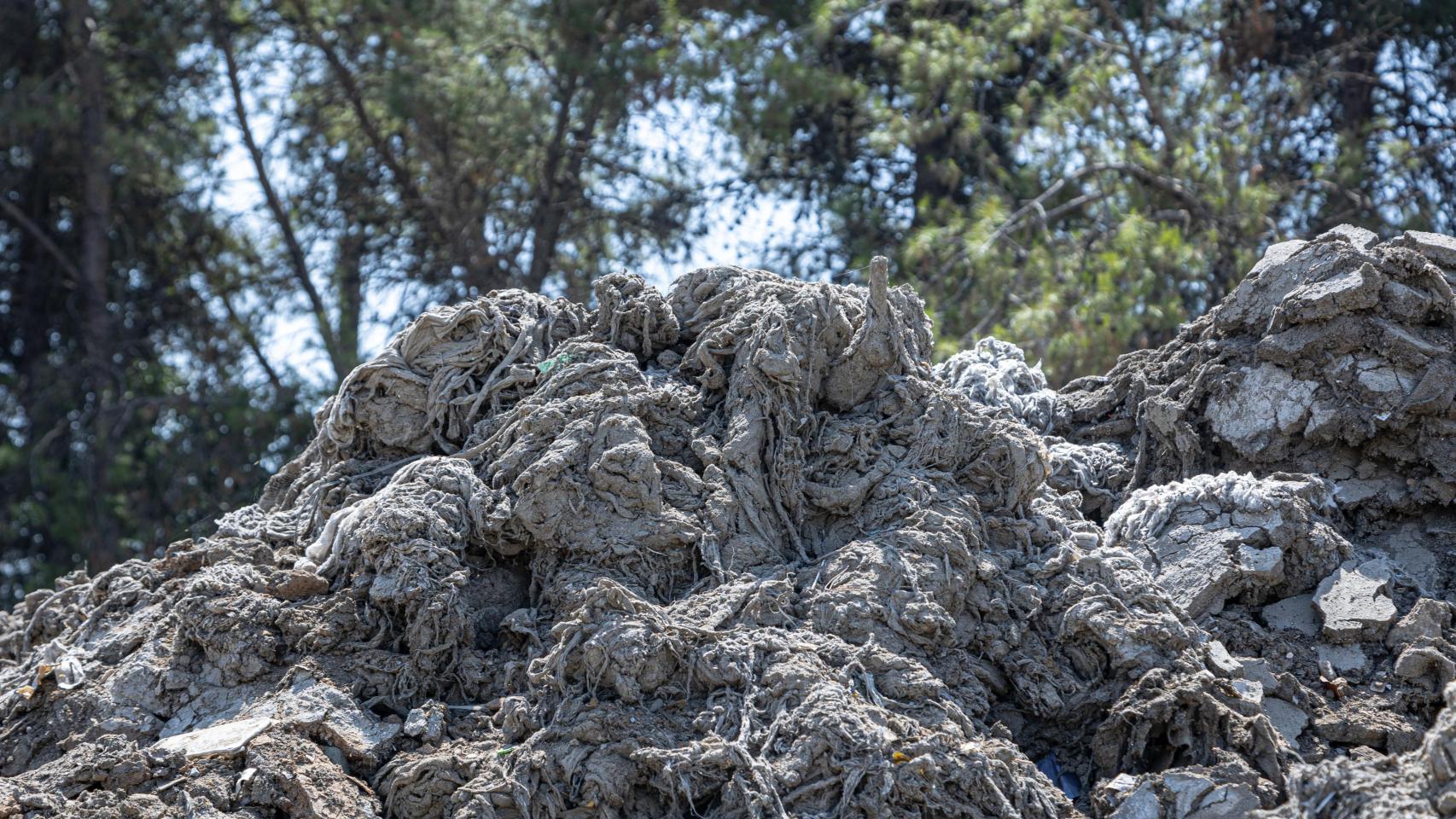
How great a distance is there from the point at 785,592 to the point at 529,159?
10.2 m

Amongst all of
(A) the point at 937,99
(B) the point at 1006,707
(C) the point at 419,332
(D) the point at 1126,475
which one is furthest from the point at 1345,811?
(A) the point at 937,99

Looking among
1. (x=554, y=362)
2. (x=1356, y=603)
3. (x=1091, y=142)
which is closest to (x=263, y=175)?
(x=1091, y=142)

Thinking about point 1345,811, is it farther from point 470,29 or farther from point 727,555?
point 470,29

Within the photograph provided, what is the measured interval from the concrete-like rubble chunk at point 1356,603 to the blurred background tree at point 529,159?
6.64 metres

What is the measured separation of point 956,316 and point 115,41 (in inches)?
312

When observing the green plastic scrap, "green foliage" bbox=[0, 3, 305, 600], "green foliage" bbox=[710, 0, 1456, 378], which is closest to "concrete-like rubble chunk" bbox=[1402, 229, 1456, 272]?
the green plastic scrap

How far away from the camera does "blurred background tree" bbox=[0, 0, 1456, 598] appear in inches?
475

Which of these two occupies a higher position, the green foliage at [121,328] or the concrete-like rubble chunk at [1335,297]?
the green foliage at [121,328]

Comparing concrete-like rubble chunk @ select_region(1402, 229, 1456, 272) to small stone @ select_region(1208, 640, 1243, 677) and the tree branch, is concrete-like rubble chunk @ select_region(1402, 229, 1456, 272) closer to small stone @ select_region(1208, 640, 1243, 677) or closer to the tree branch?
small stone @ select_region(1208, 640, 1243, 677)

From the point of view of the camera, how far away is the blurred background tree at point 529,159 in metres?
12.1

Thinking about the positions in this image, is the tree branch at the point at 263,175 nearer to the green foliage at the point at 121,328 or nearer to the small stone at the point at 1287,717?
the green foliage at the point at 121,328

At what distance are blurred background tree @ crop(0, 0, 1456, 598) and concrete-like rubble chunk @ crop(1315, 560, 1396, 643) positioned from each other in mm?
6637

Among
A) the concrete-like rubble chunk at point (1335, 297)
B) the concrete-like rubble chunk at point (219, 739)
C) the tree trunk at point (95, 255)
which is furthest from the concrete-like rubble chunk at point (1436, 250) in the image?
the tree trunk at point (95, 255)

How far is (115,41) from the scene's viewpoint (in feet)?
47.6
